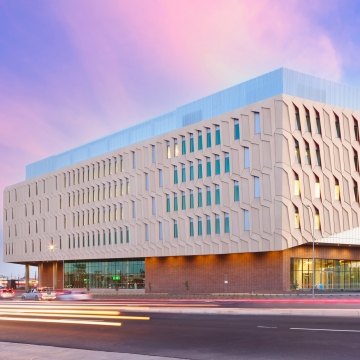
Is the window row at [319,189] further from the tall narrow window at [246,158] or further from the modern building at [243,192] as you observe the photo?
the tall narrow window at [246,158]

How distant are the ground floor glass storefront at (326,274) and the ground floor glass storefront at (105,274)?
88.1 feet

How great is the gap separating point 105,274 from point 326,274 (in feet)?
127

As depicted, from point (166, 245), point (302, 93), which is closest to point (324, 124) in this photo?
point (302, 93)

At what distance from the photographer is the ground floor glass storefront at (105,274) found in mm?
88125

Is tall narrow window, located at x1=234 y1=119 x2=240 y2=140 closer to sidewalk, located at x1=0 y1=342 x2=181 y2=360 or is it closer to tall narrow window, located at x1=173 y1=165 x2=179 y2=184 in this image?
tall narrow window, located at x1=173 y1=165 x2=179 y2=184

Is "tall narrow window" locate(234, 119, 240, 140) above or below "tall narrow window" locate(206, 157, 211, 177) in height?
above

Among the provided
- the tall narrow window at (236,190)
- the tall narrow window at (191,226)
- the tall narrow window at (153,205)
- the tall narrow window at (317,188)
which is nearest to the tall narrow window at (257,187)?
the tall narrow window at (236,190)

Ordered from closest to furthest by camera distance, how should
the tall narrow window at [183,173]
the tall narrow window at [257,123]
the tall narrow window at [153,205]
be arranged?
the tall narrow window at [257,123] < the tall narrow window at [183,173] < the tall narrow window at [153,205]

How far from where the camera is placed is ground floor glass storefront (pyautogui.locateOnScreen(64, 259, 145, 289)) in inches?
3469

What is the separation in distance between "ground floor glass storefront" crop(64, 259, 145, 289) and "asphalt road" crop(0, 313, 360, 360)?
62.5m

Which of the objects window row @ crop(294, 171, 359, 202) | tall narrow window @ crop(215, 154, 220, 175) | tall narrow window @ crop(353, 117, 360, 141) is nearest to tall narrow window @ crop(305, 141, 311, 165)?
window row @ crop(294, 171, 359, 202)

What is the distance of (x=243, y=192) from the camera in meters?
66.2

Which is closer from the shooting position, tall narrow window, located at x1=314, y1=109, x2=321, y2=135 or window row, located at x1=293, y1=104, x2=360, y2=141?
window row, located at x1=293, y1=104, x2=360, y2=141

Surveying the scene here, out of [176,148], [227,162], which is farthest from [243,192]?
[176,148]
